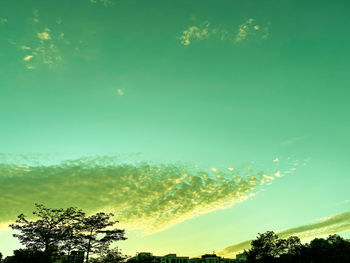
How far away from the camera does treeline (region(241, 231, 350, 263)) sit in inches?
2388

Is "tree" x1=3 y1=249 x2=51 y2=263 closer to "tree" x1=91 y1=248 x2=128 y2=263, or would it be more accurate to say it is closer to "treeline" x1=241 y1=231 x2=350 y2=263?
"tree" x1=91 y1=248 x2=128 y2=263

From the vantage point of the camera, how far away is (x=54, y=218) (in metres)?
35.2

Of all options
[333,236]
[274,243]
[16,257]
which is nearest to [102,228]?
[16,257]

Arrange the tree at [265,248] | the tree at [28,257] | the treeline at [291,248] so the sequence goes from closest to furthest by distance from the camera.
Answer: the tree at [28,257]
the treeline at [291,248]
the tree at [265,248]

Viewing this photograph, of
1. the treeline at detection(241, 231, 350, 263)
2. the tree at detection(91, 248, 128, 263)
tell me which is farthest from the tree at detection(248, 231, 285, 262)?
the tree at detection(91, 248, 128, 263)

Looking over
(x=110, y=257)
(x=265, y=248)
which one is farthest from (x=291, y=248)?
(x=110, y=257)

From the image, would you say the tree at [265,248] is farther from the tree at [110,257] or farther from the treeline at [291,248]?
the tree at [110,257]

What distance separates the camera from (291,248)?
70.4 metres

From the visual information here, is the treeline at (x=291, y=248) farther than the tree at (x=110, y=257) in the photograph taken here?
Yes

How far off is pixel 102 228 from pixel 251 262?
5140 cm

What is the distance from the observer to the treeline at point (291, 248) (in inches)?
2388

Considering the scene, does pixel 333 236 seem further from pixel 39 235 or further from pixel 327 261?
pixel 39 235

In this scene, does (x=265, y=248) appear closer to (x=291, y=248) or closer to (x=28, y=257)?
(x=291, y=248)

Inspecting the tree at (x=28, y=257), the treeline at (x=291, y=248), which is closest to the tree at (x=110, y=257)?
the tree at (x=28, y=257)
